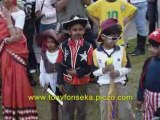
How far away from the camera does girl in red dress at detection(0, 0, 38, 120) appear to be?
589 centimetres

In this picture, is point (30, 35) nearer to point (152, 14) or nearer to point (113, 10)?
point (113, 10)

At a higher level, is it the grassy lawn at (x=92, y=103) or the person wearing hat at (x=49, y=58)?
the person wearing hat at (x=49, y=58)

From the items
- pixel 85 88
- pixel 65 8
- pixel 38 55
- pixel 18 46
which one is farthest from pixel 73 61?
pixel 38 55

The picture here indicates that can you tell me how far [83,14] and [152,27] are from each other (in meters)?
3.18

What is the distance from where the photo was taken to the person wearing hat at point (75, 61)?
5527mm

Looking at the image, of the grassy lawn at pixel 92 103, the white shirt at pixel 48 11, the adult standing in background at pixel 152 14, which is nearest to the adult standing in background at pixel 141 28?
the adult standing in background at pixel 152 14

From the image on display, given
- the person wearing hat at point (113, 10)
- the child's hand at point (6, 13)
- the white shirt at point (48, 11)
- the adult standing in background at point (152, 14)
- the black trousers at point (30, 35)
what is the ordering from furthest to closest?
the adult standing in background at point (152, 14) < the black trousers at point (30, 35) < the white shirt at point (48, 11) < the person wearing hat at point (113, 10) < the child's hand at point (6, 13)

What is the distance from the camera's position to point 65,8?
6590 mm

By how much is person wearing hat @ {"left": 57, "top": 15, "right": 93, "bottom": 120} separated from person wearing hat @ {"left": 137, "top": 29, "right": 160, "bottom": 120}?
70 cm

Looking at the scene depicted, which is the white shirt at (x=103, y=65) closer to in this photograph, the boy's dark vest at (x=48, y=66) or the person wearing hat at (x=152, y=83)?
the person wearing hat at (x=152, y=83)

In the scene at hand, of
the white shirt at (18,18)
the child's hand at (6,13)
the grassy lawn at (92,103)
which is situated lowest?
the grassy lawn at (92,103)

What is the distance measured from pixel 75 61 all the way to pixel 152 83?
0.94 m

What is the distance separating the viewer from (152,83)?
5.02m

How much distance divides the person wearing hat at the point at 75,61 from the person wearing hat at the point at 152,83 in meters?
0.70
